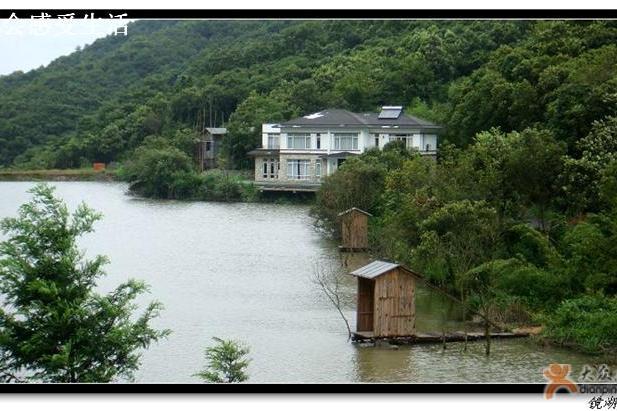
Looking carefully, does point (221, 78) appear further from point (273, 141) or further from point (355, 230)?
point (355, 230)

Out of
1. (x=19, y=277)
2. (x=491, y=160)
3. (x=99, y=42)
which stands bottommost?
(x=19, y=277)

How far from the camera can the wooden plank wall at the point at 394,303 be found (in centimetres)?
937

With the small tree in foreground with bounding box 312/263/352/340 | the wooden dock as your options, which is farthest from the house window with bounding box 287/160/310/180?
the wooden dock

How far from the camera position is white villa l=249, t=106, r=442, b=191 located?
22.1 metres

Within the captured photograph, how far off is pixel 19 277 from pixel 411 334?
3784mm

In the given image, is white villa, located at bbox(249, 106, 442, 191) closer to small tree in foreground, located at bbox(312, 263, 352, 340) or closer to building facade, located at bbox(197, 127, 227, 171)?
building facade, located at bbox(197, 127, 227, 171)

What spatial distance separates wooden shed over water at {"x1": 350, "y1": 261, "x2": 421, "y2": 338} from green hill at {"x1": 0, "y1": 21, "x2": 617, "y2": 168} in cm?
267

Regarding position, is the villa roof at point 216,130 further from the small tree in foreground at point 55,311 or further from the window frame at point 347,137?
the small tree in foreground at point 55,311

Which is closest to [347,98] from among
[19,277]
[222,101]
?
[222,101]

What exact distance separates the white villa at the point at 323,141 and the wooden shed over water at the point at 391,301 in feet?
39.9

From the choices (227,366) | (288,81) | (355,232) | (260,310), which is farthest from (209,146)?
(227,366)

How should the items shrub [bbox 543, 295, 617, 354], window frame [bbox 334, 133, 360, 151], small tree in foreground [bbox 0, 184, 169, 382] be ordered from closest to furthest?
small tree in foreground [bbox 0, 184, 169, 382]
shrub [bbox 543, 295, 617, 354]
window frame [bbox 334, 133, 360, 151]

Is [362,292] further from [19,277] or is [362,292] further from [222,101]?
[222,101]

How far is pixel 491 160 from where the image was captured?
12.4 metres
